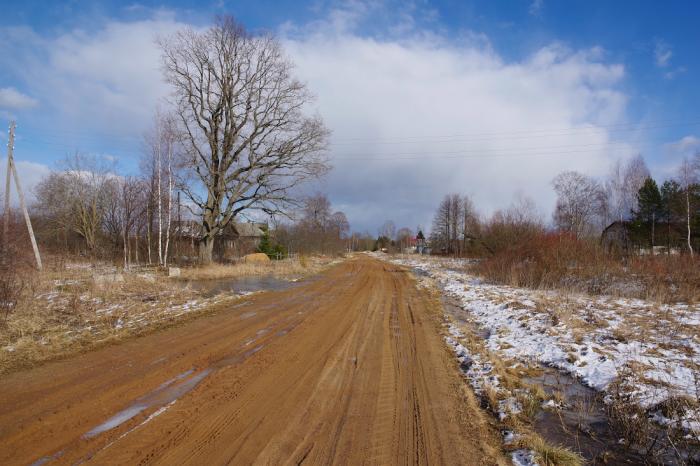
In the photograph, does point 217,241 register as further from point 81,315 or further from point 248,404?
point 248,404

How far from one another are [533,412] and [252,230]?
225 feet

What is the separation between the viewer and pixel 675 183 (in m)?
45.0

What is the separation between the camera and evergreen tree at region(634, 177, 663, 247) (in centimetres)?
4562

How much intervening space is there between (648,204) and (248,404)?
56.0 m

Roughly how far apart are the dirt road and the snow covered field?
6.61 ft

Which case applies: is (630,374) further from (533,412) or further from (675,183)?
(675,183)

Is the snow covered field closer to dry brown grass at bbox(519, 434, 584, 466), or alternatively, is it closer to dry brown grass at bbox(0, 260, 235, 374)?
dry brown grass at bbox(519, 434, 584, 466)

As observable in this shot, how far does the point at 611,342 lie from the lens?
743cm

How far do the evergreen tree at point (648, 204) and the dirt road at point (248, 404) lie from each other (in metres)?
51.0

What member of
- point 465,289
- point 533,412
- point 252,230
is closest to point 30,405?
point 533,412

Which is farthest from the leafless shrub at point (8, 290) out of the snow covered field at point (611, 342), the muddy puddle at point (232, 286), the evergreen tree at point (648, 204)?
the evergreen tree at point (648, 204)

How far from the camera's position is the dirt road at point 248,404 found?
360 centimetres

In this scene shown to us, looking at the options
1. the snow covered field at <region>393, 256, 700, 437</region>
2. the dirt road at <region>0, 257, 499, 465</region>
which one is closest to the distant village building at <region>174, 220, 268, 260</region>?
the snow covered field at <region>393, 256, 700, 437</region>

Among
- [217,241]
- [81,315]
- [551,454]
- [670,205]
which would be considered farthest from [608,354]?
[670,205]
